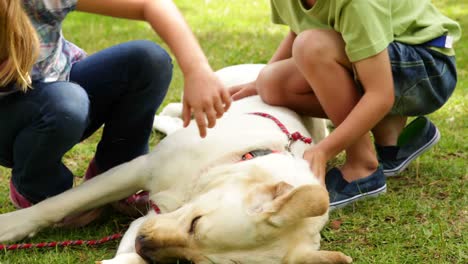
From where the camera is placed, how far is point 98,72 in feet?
9.37

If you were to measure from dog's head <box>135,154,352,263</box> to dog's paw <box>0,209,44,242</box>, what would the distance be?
1.67ft

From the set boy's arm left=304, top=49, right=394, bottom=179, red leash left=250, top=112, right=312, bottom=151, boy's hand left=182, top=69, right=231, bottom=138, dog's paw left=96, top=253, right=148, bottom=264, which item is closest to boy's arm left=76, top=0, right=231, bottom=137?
boy's hand left=182, top=69, right=231, bottom=138

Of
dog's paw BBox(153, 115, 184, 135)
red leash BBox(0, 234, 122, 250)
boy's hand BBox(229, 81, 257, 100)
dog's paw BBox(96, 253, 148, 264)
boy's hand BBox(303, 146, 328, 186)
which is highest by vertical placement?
dog's paw BBox(96, 253, 148, 264)

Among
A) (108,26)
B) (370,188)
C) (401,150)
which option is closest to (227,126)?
(370,188)

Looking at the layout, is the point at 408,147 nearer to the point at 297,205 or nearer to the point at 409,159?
the point at 409,159

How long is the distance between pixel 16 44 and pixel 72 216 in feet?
2.15

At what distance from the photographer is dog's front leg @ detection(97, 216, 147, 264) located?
2270mm

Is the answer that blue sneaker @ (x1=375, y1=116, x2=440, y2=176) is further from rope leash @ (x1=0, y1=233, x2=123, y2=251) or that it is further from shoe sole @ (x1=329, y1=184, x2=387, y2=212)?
rope leash @ (x1=0, y1=233, x2=123, y2=251)

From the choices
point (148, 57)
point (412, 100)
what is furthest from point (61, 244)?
point (412, 100)

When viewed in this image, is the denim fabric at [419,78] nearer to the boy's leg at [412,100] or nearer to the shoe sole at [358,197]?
the boy's leg at [412,100]

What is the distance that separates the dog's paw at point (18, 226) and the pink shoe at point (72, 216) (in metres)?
0.13

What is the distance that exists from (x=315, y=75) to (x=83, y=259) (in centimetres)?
112

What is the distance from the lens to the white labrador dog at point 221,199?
7.02ft

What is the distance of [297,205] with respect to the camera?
212cm
